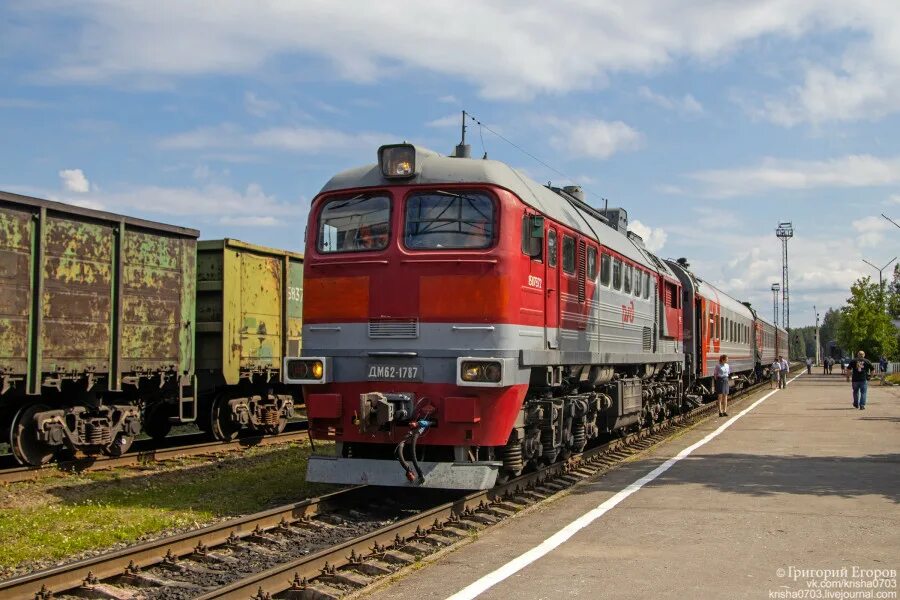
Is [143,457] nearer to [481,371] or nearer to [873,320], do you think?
[481,371]

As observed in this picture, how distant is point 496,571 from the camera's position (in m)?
6.68

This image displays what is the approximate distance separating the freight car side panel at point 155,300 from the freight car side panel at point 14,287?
5.75 ft

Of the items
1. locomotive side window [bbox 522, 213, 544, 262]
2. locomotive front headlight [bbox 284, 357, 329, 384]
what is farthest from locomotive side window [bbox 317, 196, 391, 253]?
locomotive side window [bbox 522, 213, 544, 262]

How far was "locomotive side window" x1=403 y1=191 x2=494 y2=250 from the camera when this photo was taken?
931 centimetres

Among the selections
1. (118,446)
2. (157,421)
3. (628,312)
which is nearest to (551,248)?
(628,312)

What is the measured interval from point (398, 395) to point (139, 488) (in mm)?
4315

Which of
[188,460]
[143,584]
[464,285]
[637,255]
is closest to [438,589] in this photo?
[143,584]

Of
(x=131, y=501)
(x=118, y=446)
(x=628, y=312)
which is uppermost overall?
(x=628, y=312)

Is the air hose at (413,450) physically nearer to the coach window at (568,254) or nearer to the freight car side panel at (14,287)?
the coach window at (568,254)

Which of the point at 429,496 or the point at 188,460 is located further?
the point at 188,460

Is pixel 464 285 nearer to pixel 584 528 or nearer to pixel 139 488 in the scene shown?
pixel 584 528

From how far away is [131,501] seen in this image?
1027cm

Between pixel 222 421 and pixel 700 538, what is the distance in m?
10.7

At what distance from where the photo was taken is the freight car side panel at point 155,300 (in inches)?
528
